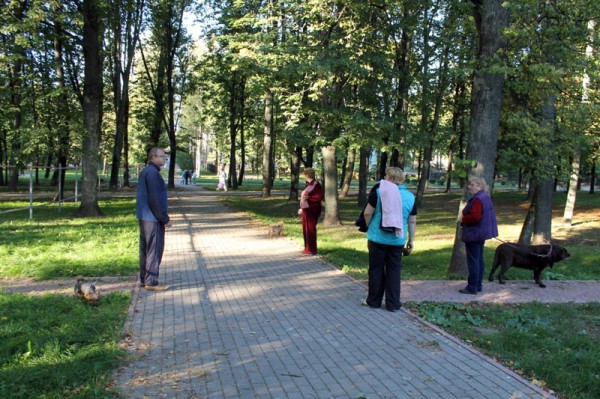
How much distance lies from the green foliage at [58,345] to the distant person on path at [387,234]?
3.12 metres

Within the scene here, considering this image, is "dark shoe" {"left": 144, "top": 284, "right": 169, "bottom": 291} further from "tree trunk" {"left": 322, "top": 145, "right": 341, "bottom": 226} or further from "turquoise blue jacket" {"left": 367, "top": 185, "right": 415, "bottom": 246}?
"tree trunk" {"left": 322, "top": 145, "right": 341, "bottom": 226}

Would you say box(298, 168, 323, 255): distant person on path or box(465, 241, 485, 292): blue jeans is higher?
box(298, 168, 323, 255): distant person on path

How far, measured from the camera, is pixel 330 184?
53.1ft

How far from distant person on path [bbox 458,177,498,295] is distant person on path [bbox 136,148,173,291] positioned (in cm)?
432

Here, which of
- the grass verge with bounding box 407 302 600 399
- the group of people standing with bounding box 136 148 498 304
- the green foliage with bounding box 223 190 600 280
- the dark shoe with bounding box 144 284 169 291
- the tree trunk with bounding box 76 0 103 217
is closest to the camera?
the grass verge with bounding box 407 302 600 399

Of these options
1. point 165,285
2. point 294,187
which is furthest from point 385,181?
point 294,187

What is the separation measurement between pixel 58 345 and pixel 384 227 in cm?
377

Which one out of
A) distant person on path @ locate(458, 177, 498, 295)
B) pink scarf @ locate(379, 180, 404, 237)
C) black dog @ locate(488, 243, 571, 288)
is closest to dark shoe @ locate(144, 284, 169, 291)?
pink scarf @ locate(379, 180, 404, 237)

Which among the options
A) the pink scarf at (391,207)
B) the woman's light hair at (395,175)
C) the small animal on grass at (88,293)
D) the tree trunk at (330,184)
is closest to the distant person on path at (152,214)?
the small animal on grass at (88,293)

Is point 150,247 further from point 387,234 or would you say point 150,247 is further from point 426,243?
point 426,243

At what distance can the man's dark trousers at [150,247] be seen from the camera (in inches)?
279

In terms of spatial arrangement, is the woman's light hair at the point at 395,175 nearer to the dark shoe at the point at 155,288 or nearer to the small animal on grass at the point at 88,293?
the dark shoe at the point at 155,288

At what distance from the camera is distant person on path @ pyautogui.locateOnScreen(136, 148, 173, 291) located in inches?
277

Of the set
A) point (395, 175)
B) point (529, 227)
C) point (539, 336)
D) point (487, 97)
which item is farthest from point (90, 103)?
point (539, 336)
